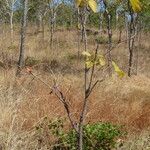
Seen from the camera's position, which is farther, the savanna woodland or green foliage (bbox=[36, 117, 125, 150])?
green foliage (bbox=[36, 117, 125, 150])

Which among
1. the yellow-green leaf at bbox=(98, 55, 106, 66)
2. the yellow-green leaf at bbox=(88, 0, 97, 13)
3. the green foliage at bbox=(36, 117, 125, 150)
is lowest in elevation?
the green foliage at bbox=(36, 117, 125, 150)

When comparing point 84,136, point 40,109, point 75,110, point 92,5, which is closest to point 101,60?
point 92,5

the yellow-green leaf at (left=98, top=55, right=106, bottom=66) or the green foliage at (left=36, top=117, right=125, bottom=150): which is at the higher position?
the yellow-green leaf at (left=98, top=55, right=106, bottom=66)

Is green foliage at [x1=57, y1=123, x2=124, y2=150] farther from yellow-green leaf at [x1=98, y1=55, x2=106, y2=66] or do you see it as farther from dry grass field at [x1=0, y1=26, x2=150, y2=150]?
yellow-green leaf at [x1=98, y1=55, x2=106, y2=66]

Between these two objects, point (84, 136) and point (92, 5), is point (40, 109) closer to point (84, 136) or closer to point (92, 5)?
point (84, 136)

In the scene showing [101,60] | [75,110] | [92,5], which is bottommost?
[75,110]

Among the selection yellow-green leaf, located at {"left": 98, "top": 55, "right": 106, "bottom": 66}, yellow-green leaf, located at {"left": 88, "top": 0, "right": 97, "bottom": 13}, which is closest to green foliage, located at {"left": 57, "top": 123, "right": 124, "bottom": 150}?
yellow-green leaf, located at {"left": 98, "top": 55, "right": 106, "bottom": 66}

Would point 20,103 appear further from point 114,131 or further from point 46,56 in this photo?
point 46,56

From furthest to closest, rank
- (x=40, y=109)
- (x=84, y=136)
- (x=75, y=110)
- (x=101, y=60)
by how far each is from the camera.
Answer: (x=75, y=110) < (x=40, y=109) < (x=84, y=136) < (x=101, y=60)

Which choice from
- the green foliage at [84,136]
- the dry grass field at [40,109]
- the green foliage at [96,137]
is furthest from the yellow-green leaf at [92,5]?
the green foliage at [96,137]

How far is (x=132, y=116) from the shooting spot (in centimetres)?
700

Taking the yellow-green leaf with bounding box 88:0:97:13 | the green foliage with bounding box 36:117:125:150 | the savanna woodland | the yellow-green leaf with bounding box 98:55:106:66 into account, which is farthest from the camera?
the green foliage with bounding box 36:117:125:150

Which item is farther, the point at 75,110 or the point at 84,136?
the point at 75,110

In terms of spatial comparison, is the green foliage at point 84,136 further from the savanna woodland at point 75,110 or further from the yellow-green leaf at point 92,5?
the yellow-green leaf at point 92,5
